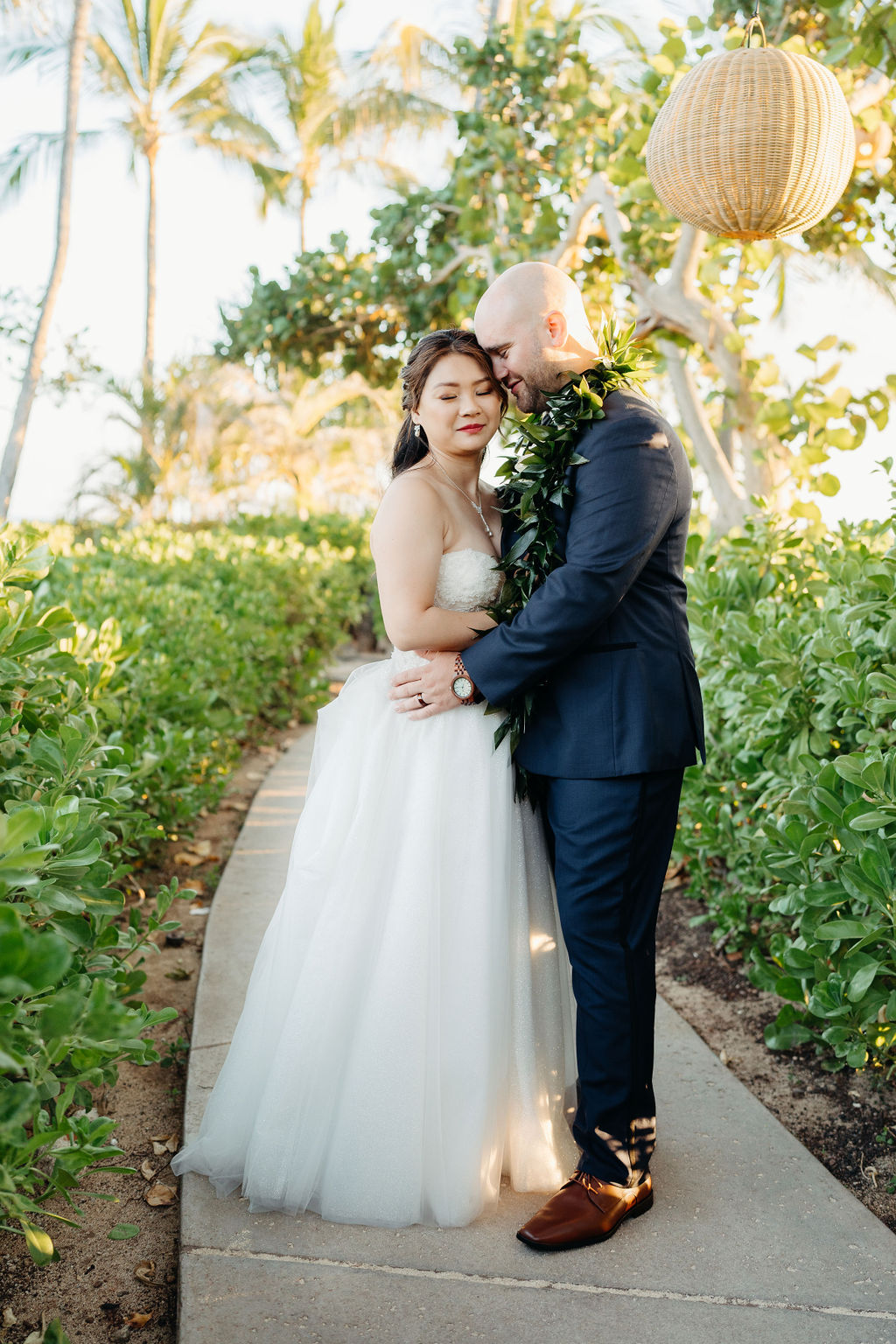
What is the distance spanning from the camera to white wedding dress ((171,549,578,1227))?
2.43 m

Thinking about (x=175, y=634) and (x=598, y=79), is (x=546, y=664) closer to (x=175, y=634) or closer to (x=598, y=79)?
(x=175, y=634)

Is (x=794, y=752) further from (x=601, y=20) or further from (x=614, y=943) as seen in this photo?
(x=601, y=20)

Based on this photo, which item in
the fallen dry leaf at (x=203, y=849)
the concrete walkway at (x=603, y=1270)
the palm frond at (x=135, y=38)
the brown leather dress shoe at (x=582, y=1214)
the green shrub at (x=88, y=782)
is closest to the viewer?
the green shrub at (x=88, y=782)

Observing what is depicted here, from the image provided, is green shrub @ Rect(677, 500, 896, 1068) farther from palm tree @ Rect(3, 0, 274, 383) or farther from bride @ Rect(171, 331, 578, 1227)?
palm tree @ Rect(3, 0, 274, 383)

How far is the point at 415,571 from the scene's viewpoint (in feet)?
8.32

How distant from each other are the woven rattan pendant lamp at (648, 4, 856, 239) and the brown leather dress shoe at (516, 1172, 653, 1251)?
318cm

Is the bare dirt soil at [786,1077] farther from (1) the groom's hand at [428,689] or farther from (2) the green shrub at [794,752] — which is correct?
(1) the groom's hand at [428,689]

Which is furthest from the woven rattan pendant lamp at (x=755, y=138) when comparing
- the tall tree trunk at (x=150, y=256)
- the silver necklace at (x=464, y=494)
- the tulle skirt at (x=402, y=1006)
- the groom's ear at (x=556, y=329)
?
the tall tree trunk at (x=150, y=256)

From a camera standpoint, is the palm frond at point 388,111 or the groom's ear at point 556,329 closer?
the groom's ear at point 556,329

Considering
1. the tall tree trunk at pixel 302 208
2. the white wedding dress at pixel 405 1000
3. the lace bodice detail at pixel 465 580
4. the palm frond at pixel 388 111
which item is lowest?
the white wedding dress at pixel 405 1000

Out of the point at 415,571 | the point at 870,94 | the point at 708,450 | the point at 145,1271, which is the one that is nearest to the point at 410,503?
the point at 415,571

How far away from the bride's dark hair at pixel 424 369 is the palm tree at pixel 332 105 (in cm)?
2258

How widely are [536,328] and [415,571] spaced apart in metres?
0.66

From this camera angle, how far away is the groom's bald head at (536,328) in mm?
2496
